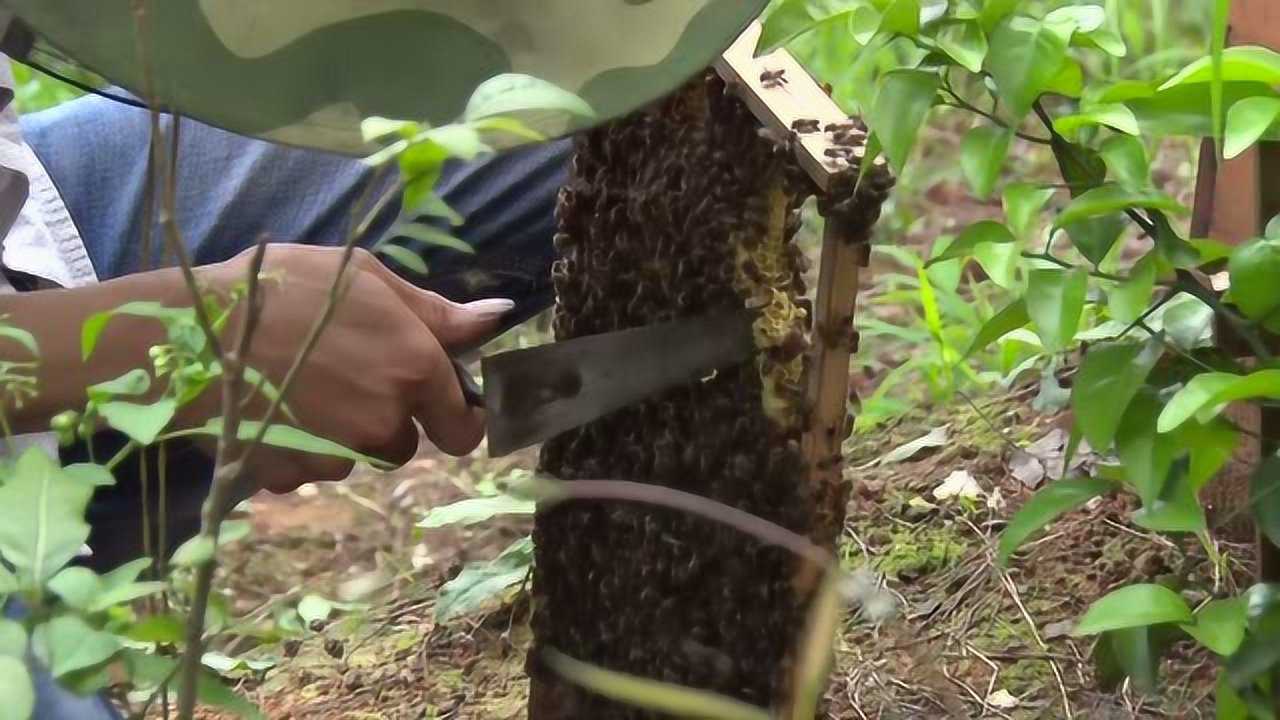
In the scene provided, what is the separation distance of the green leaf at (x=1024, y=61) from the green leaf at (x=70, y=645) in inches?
21.9

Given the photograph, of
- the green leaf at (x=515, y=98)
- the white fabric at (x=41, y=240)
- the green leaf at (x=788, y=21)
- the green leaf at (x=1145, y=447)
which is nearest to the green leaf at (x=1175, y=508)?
the green leaf at (x=1145, y=447)

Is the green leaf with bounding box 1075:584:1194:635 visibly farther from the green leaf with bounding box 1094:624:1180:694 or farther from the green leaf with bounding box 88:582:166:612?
the green leaf with bounding box 88:582:166:612

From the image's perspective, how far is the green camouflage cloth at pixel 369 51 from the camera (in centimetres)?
75

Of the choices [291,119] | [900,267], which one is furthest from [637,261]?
[900,267]

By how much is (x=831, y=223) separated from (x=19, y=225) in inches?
26.3

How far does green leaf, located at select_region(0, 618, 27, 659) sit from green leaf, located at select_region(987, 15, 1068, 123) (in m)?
0.58

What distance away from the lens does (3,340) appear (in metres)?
0.97

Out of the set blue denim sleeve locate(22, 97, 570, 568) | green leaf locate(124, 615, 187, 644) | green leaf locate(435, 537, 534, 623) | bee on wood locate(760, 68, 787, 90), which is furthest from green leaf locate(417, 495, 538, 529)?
green leaf locate(124, 615, 187, 644)

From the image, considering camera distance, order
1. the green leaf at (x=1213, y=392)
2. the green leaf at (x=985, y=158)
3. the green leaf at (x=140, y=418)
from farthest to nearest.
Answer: the green leaf at (x=985, y=158), the green leaf at (x=1213, y=392), the green leaf at (x=140, y=418)

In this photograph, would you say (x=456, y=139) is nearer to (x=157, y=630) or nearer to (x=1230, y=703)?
(x=157, y=630)

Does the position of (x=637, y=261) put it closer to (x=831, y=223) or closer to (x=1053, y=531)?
(x=831, y=223)

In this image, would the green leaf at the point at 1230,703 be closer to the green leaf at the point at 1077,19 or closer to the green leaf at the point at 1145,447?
the green leaf at the point at 1145,447

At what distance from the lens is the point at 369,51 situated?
0.81 meters

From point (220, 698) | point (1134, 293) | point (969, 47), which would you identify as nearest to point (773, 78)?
point (969, 47)
